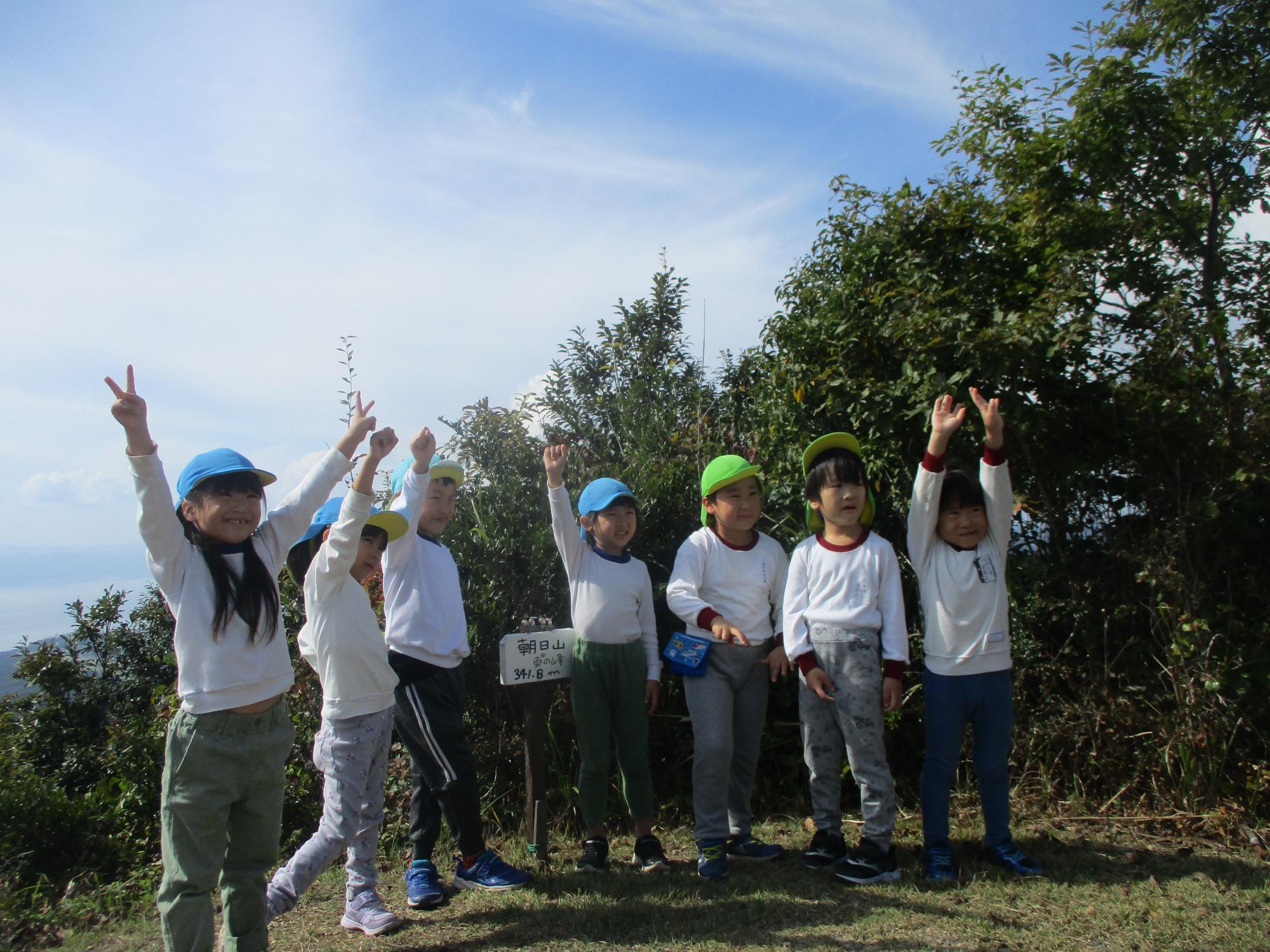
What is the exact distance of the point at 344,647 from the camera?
3566mm

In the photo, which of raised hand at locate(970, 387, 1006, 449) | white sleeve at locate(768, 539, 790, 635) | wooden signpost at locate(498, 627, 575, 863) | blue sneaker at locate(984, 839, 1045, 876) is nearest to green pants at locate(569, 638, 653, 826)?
wooden signpost at locate(498, 627, 575, 863)

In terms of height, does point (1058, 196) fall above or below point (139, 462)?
above

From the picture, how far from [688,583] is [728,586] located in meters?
0.19

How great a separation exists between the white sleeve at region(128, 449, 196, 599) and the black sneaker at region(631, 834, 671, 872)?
2238 mm

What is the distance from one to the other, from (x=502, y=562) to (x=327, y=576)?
143 centimetres

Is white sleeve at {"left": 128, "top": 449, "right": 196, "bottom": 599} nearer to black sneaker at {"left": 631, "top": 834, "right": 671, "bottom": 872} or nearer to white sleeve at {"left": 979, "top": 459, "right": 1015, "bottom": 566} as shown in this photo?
black sneaker at {"left": 631, "top": 834, "right": 671, "bottom": 872}

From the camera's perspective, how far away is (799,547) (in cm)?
408

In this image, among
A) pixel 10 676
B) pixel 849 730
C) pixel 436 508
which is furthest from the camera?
pixel 10 676

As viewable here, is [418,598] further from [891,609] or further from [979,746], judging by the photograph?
[979,746]

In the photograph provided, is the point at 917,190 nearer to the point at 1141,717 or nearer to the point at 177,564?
the point at 1141,717

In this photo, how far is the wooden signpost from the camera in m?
4.06

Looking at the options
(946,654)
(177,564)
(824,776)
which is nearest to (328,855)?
(177,564)

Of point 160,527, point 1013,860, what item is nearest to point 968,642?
point 1013,860

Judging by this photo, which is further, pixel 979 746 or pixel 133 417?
pixel 979 746
